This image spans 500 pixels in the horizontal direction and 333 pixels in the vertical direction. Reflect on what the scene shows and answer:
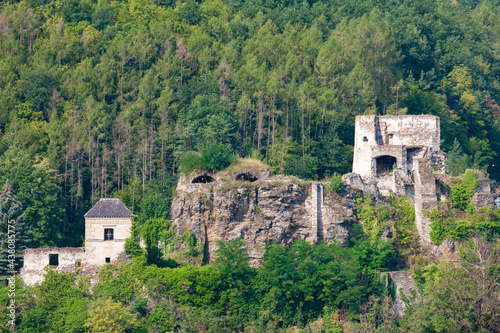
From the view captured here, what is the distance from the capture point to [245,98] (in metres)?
70.0

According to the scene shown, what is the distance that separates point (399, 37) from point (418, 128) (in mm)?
21839

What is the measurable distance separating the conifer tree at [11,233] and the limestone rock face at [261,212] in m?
8.95

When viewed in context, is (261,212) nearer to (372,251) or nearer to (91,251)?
(372,251)

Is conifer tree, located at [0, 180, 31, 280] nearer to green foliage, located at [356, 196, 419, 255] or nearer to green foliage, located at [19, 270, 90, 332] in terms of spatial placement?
→ green foliage, located at [19, 270, 90, 332]

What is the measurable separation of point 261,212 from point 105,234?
9.58 metres

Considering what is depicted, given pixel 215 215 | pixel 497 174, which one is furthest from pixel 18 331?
pixel 497 174

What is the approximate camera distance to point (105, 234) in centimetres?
5169

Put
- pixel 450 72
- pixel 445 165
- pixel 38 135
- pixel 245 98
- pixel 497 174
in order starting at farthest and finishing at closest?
pixel 450 72 < pixel 497 174 < pixel 245 98 < pixel 38 135 < pixel 445 165

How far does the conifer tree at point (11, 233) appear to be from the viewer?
2055 inches

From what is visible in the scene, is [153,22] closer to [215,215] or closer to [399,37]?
[399,37]

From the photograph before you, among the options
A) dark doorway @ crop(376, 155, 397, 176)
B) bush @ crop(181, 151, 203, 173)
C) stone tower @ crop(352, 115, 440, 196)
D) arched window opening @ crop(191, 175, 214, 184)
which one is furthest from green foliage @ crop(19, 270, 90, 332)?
dark doorway @ crop(376, 155, 397, 176)

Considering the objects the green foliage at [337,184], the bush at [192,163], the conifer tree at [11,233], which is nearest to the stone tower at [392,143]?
the green foliage at [337,184]

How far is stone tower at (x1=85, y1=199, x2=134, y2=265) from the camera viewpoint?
169 ft

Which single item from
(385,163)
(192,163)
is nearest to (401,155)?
(385,163)
